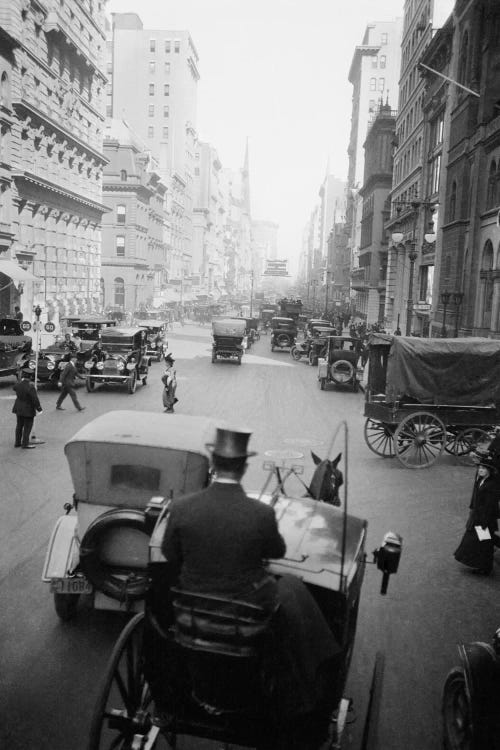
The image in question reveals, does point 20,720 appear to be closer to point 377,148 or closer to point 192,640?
point 192,640

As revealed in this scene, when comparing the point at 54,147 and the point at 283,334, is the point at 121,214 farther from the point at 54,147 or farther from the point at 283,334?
the point at 283,334

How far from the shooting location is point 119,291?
8000 centimetres

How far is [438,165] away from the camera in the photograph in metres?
43.2

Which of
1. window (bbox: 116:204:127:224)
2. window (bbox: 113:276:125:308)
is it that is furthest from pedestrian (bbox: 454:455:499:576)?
window (bbox: 116:204:127:224)

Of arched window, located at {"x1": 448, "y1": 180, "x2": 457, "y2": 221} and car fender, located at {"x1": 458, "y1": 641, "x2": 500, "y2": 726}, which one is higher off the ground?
arched window, located at {"x1": 448, "y1": 180, "x2": 457, "y2": 221}

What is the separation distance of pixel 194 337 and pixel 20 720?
48.1 metres

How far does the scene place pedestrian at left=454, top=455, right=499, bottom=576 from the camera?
863 cm

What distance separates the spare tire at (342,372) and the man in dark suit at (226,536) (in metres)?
23.3

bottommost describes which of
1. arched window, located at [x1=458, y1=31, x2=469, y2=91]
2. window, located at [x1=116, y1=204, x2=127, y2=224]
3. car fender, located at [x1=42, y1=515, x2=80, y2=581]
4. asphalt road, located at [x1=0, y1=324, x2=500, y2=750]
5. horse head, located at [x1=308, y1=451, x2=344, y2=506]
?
asphalt road, located at [x1=0, y1=324, x2=500, y2=750]

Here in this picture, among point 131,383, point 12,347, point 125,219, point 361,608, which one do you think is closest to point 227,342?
point 131,383

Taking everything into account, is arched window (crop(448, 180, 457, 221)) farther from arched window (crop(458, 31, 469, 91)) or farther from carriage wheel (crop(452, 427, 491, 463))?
carriage wheel (crop(452, 427, 491, 463))

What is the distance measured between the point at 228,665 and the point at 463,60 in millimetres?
37950

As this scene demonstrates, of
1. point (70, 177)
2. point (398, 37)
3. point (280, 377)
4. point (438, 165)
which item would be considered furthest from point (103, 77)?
point (398, 37)

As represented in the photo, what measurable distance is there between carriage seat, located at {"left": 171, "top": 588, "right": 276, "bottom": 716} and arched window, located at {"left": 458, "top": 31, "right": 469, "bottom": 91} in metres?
36.2
